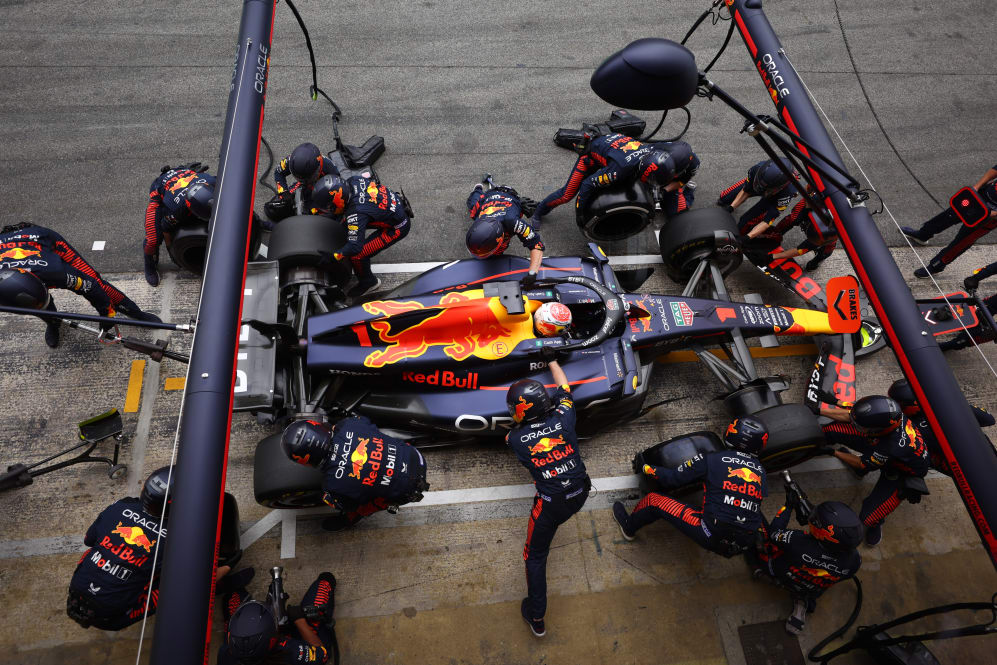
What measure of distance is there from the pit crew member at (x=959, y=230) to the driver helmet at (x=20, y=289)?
8.01 meters

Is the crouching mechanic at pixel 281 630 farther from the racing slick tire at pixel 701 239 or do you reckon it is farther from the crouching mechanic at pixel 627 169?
the racing slick tire at pixel 701 239

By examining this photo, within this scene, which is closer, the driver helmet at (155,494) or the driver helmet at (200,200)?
the driver helmet at (155,494)

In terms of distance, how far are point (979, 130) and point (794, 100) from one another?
20.6ft

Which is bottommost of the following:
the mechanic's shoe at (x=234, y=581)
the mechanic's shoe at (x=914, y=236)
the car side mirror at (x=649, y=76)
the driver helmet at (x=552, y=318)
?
the mechanic's shoe at (x=234, y=581)

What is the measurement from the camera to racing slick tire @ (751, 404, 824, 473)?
184 inches

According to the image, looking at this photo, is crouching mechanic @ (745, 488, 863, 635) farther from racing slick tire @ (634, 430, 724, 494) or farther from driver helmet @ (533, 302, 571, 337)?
driver helmet @ (533, 302, 571, 337)

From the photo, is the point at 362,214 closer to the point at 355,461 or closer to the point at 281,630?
the point at 355,461

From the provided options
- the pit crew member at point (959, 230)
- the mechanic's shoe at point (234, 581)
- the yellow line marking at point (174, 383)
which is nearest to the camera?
the mechanic's shoe at point (234, 581)

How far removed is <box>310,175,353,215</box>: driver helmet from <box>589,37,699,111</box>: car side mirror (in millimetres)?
3192

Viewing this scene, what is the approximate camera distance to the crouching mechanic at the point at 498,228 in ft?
Answer: 16.7

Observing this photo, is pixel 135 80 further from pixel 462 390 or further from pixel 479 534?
pixel 479 534

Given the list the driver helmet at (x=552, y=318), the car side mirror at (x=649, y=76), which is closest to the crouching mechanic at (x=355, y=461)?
the driver helmet at (x=552, y=318)

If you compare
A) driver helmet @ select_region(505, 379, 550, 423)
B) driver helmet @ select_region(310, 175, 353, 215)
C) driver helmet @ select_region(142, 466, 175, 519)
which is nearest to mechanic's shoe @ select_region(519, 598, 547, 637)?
driver helmet @ select_region(505, 379, 550, 423)

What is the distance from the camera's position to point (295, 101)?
760 cm
